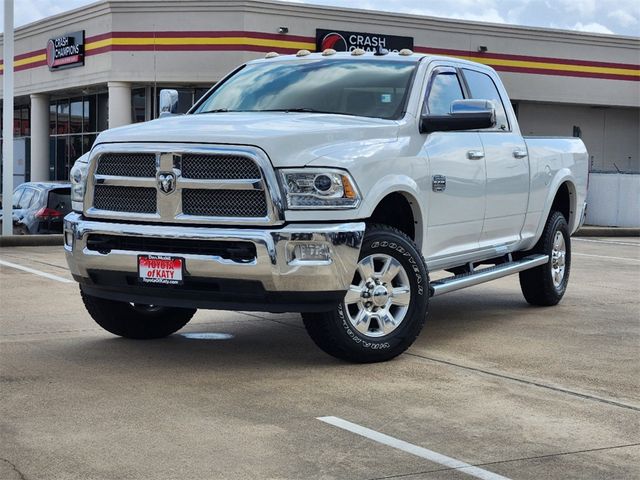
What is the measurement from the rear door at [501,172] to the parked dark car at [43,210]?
1076cm

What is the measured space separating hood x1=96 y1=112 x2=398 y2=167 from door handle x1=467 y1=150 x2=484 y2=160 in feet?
3.30

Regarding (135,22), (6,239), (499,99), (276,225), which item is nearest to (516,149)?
(499,99)

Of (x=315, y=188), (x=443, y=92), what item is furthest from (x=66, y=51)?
(x=315, y=188)

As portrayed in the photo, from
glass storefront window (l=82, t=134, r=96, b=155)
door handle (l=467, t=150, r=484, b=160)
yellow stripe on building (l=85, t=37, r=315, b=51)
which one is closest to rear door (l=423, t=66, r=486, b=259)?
door handle (l=467, t=150, r=484, b=160)

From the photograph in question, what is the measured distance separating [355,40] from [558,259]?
20528mm

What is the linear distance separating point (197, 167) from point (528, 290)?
459 centimetres

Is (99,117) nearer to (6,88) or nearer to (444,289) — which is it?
(6,88)

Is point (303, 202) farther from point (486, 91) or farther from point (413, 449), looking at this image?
point (486, 91)

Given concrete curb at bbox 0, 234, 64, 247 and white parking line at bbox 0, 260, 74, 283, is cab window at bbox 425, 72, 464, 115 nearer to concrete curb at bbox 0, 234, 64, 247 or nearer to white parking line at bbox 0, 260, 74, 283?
white parking line at bbox 0, 260, 74, 283

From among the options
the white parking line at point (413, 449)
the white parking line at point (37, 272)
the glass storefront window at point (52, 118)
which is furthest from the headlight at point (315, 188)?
the glass storefront window at point (52, 118)

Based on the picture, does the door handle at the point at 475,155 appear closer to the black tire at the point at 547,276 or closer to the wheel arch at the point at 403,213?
the wheel arch at the point at 403,213

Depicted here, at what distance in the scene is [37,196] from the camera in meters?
18.7

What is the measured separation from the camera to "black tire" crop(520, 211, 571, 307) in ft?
33.0

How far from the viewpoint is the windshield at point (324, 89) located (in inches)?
310
